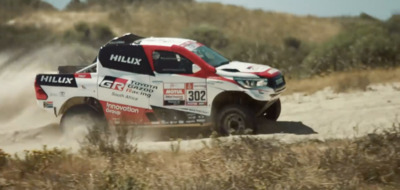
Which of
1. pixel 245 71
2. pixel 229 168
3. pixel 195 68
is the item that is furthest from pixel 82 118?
pixel 229 168

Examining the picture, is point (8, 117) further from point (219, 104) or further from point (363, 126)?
point (363, 126)

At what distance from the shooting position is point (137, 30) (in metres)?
47.1

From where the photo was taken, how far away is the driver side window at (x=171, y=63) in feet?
39.3

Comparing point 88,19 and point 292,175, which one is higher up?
point 88,19

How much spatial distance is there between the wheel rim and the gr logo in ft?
6.84

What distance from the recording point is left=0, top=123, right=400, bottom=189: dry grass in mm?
7609

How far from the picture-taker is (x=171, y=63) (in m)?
12.1

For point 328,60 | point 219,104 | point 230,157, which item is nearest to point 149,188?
point 230,157

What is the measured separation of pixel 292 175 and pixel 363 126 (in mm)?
4593

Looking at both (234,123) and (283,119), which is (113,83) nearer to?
(234,123)

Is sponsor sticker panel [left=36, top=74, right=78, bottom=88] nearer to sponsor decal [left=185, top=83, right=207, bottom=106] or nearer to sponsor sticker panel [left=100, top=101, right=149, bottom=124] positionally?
sponsor sticker panel [left=100, top=101, right=149, bottom=124]

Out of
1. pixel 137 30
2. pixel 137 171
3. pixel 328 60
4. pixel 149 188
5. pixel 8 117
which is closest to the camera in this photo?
pixel 149 188

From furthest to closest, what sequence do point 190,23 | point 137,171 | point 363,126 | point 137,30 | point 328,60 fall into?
point 190,23, point 137,30, point 328,60, point 363,126, point 137,171

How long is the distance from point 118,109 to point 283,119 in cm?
370
